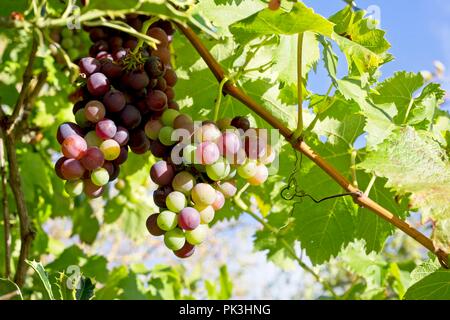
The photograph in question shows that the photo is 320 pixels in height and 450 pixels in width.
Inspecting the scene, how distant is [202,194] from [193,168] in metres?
0.05

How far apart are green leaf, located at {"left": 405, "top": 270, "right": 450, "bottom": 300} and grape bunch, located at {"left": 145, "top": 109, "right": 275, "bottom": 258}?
13.1 inches

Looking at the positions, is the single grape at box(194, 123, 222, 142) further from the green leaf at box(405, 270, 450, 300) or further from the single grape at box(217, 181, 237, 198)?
the green leaf at box(405, 270, 450, 300)

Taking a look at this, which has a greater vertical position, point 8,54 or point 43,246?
point 8,54

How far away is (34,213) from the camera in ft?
6.92

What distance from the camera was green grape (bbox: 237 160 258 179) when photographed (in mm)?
1039

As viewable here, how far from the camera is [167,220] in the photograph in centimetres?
98

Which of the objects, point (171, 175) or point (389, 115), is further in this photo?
point (389, 115)

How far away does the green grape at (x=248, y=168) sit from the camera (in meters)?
1.04

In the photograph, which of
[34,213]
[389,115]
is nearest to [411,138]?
[389,115]

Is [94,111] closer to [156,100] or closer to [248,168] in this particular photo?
[156,100]
